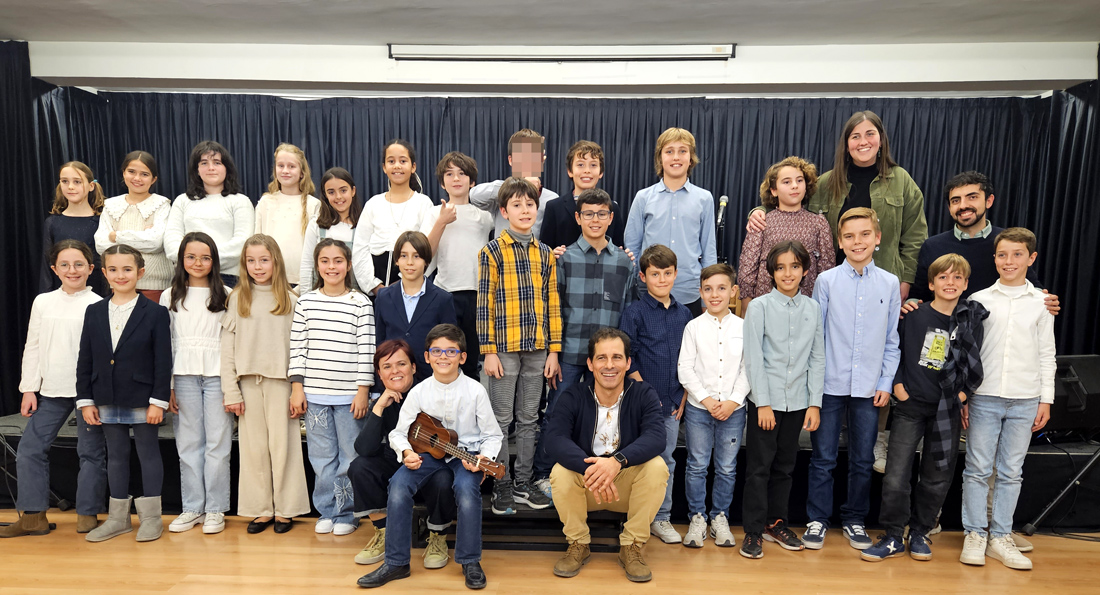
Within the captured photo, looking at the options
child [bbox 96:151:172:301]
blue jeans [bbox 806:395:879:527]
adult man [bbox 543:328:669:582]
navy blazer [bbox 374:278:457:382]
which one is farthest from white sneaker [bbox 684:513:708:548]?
child [bbox 96:151:172:301]

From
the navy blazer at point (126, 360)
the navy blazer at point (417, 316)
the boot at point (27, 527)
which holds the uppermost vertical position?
the navy blazer at point (417, 316)

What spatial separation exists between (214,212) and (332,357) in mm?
1062

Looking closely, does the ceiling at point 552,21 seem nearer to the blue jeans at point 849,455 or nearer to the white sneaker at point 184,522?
the blue jeans at point 849,455

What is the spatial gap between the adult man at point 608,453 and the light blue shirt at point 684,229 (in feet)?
2.05

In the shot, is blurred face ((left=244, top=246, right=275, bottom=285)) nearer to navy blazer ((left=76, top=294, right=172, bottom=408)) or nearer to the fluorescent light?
navy blazer ((left=76, top=294, right=172, bottom=408))

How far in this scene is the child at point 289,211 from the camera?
328 cm

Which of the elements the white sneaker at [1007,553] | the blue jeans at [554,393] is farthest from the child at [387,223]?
the white sneaker at [1007,553]

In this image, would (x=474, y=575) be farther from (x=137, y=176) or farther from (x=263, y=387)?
(x=137, y=176)

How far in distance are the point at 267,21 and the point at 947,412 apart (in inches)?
173

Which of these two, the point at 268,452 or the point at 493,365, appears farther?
the point at 268,452

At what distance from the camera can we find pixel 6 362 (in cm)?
432

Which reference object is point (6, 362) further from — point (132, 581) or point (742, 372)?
point (742, 372)

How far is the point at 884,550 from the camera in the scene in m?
2.69

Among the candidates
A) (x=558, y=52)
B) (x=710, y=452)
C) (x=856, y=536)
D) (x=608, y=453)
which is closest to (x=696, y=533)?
(x=710, y=452)
